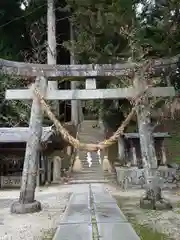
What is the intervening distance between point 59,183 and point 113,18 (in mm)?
7999

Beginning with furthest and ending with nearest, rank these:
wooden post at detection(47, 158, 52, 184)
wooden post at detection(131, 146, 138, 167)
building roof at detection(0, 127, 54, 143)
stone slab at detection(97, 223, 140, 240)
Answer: wooden post at detection(47, 158, 52, 184) < wooden post at detection(131, 146, 138, 167) < building roof at detection(0, 127, 54, 143) < stone slab at detection(97, 223, 140, 240)

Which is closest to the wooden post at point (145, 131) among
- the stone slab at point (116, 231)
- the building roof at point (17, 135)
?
the stone slab at point (116, 231)

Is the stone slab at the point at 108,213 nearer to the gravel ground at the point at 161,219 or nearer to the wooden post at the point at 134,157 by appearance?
the gravel ground at the point at 161,219

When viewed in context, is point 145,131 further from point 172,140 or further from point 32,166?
point 172,140

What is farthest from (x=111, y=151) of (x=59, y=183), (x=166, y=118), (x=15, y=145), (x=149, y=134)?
(x=149, y=134)

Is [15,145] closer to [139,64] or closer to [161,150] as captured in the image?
[161,150]

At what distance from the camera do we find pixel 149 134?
7711mm

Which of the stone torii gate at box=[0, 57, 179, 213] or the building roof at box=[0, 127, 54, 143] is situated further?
the building roof at box=[0, 127, 54, 143]

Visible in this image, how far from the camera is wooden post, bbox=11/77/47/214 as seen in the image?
733 centimetres

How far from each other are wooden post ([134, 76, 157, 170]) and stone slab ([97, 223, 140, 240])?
250cm

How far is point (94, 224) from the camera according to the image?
18.2 ft

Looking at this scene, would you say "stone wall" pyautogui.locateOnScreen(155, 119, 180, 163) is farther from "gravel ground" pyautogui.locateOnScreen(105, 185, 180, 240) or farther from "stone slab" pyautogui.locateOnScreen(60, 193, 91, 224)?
"gravel ground" pyautogui.locateOnScreen(105, 185, 180, 240)

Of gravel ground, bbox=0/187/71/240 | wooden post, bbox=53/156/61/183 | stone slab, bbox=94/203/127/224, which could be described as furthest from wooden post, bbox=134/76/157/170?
wooden post, bbox=53/156/61/183

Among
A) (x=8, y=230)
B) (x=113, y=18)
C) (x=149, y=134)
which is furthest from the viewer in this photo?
(x=113, y=18)
